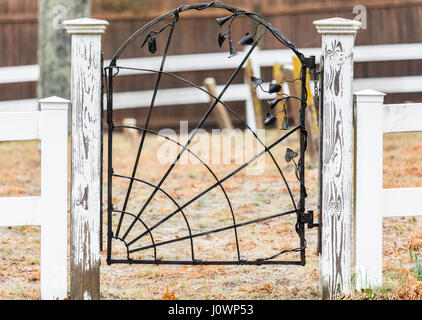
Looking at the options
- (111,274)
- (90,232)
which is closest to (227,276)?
(111,274)

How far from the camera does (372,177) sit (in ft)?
12.8

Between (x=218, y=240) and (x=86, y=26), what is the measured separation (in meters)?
2.40

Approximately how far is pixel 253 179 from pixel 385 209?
3630 mm

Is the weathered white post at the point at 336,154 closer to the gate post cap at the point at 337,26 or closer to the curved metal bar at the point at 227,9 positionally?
the gate post cap at the point at 337,26

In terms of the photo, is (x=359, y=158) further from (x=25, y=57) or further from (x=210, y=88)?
(x=25, y=57)

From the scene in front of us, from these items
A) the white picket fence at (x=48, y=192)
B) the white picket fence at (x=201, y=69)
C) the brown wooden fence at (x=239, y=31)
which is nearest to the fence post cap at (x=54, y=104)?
the white picket fence at (x=48, y=192)

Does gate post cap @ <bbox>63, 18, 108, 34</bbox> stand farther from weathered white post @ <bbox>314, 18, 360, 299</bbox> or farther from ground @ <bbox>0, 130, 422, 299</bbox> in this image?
ground @ <bbox>0, 130, 422, 299</bbox>

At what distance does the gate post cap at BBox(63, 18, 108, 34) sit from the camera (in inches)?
146

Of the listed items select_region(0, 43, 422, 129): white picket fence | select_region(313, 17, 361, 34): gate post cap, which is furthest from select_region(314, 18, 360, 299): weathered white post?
select_region(0, 43, 422, 129): white picket fence

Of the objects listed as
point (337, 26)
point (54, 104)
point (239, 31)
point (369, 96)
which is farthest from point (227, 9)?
point (239, 31)

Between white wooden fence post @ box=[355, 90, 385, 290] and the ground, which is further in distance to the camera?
the ground

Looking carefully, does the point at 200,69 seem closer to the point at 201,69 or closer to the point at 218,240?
the point at 201,69

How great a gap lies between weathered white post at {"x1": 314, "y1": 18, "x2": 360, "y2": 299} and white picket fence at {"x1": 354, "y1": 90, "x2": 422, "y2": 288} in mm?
65

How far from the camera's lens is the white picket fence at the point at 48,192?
3803 mm
